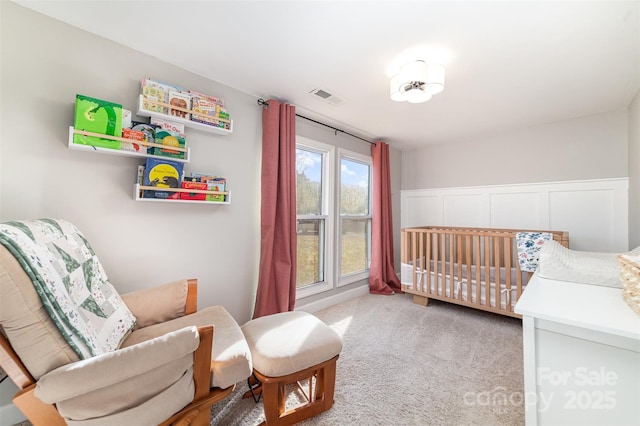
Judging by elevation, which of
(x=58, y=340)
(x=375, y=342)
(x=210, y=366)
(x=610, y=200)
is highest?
(x=610, y=200)

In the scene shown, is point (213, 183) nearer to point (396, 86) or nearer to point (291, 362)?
point (291, 362)

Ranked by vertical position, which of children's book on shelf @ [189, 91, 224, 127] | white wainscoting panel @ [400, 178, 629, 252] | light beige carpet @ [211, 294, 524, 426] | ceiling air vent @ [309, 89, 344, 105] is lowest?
light beige carpet @ [211, 294, 524, 426]

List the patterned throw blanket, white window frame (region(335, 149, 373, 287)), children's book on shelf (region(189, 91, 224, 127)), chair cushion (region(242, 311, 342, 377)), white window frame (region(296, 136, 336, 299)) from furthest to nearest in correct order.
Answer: white window frame (region(335, 149, 373, 287))
white window frame (region(296, 136, 336, 299))
children's book on shelf (region(189, 91, 224, 127))
chair cushion (region(242, 311, 342, 377))
the patterned throw blanket

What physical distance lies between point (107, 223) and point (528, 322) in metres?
2.22

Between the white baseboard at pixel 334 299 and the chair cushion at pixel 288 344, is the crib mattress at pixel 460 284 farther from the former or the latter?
the chair cushion at pixel 288 344

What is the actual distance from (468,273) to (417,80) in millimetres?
2007

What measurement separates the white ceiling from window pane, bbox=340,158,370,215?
3.38 feet

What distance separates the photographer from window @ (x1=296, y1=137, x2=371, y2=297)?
2.68m

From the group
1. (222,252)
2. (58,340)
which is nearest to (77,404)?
(58,340)

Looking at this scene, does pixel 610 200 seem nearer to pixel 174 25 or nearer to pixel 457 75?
pixel 457 75

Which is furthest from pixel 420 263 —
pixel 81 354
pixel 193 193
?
pixel 81 354

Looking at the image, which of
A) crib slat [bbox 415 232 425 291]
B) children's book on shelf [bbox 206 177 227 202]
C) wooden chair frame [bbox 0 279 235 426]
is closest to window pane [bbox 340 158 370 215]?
crib slat [bbox 415 232 425 291]

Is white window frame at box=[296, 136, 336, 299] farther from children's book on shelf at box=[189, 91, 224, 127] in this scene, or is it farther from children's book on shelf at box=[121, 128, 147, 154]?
children's book on shelf at box=[121, 128, 147, 154]

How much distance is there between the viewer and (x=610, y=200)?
2514 millimetres
